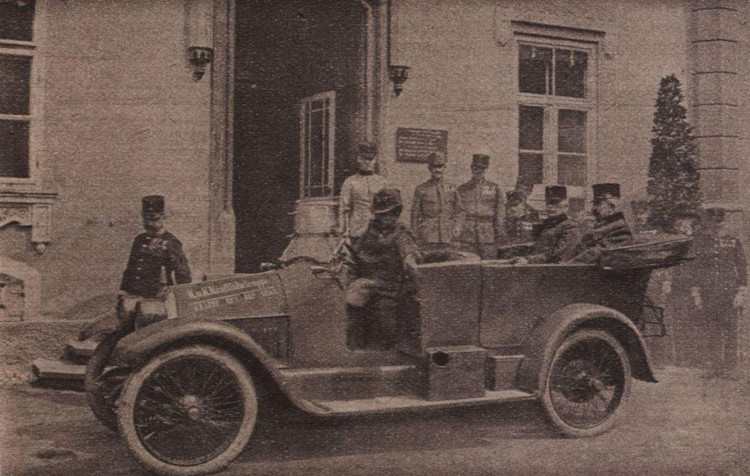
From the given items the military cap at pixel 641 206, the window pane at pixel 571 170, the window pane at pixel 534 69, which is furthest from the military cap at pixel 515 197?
the military cap at pixel 641 206

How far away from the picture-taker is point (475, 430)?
489cm

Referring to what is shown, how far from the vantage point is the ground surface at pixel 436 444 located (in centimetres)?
405

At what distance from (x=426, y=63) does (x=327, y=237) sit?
85.3 inches

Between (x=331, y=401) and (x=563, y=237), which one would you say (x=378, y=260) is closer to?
(x=331, y=401)

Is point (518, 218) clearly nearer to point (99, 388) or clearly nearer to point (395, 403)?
point (395, 403)

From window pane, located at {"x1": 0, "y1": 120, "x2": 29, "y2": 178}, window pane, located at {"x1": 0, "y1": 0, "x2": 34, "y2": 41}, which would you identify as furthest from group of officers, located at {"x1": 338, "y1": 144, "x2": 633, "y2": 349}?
window pane, located at {"x1": 0, "y1": 0, "x2": 34, "y2": 41}

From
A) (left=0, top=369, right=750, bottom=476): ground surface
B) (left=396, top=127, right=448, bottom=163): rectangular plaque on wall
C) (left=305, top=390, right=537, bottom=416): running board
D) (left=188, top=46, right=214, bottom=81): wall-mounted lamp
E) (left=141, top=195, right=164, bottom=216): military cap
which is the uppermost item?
(left=188, top=46, right=214, bottom=81): wall-mounted lamp

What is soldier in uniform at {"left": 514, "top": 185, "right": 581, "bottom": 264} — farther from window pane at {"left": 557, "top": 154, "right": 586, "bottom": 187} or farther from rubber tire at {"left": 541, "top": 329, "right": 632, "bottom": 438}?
window pane at {"left": 557, "top": 154, "right": 586, "bottom": 187}

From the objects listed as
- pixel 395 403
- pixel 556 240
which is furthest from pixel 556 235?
pixel 395 403

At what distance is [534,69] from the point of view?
8719 millimetres

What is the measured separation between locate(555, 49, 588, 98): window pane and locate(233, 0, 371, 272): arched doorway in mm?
2387

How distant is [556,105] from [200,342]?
240 inches

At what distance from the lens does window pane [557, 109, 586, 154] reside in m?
8.91

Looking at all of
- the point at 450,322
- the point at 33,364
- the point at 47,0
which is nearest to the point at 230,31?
the point at 47,0
